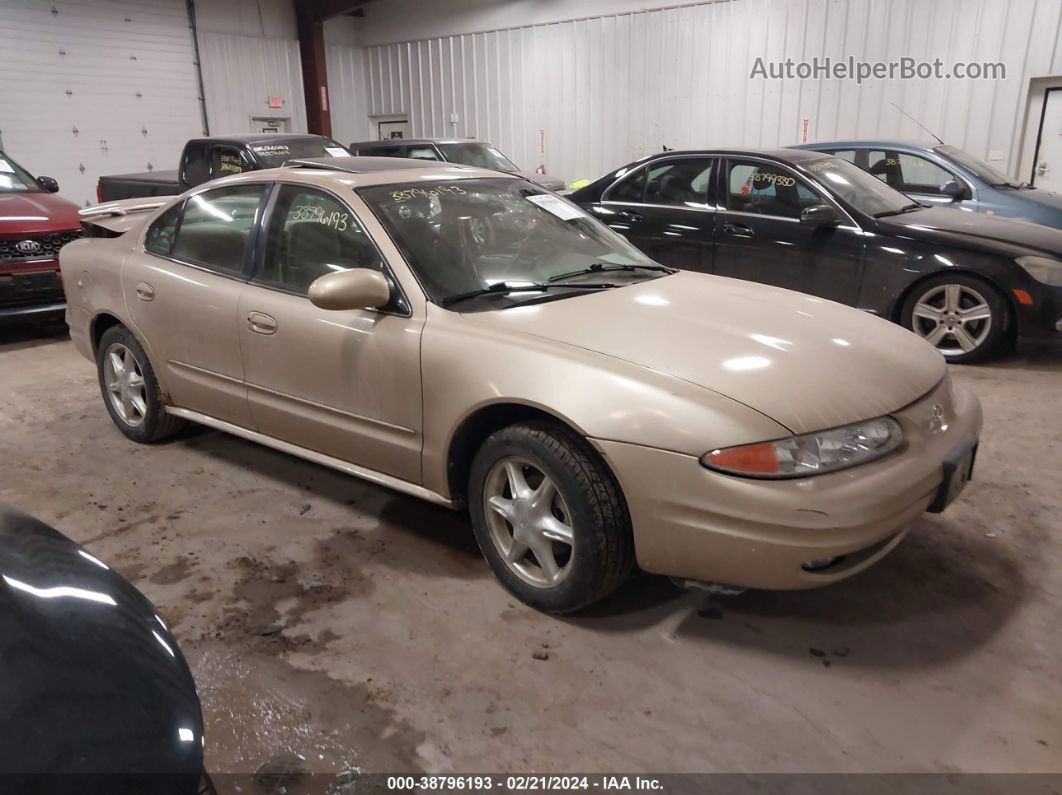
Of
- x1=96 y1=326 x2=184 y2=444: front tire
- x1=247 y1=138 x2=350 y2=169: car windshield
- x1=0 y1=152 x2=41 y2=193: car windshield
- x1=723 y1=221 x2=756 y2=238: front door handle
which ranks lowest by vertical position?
x1=96 y1=326 x2=184 y2=444: front tire

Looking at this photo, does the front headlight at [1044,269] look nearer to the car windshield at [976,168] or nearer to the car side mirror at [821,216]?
the car side mirror at [821,216]

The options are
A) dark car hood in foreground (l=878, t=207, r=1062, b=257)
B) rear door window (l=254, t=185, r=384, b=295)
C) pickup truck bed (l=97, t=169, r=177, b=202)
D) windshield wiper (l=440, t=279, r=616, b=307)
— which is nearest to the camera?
windshield wiper (l=440, t=279, r=616, b=307)

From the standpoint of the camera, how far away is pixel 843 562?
2.22 m

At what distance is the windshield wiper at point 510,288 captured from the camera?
8.96ft

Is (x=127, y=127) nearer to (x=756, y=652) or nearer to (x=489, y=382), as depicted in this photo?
(x=489, y=382)

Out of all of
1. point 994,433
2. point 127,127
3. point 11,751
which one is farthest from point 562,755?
point 127,127

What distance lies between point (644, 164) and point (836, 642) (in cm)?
479

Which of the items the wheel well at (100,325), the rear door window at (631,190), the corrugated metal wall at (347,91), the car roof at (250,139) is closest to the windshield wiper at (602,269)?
the wheel well at (100,325)

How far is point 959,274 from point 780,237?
47.3 inches

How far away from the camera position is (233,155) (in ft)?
26.0

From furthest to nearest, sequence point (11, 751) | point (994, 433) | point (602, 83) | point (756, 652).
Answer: point (602, 83) < point (994, 433) < point (756, 652) < point (11, 751)

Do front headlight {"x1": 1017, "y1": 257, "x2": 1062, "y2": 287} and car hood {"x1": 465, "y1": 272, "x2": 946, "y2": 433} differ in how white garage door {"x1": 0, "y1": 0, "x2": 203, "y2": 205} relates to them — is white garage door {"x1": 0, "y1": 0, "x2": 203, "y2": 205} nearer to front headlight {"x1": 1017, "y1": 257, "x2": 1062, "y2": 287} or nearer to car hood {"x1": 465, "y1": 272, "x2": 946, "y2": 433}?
car hood {"x1": 465, "y1": 272, "x2": 946, "y2": 433}

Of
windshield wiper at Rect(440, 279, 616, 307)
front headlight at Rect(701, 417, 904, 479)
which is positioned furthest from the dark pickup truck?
front headlight at Rect(701, 417, 904, 479)

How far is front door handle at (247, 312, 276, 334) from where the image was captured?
10.2ft
